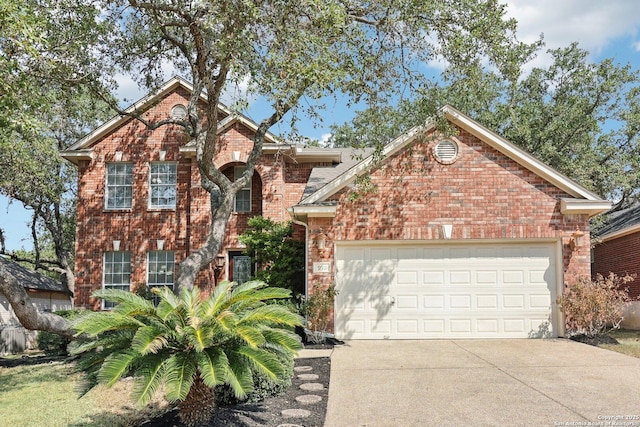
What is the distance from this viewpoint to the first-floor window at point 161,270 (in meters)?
18.0


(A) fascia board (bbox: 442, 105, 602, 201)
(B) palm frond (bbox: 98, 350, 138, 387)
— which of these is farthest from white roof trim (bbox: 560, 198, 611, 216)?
(B) palm frond (bbox: 98, 350, 138, 387)

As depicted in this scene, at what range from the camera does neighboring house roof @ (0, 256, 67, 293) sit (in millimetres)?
22000

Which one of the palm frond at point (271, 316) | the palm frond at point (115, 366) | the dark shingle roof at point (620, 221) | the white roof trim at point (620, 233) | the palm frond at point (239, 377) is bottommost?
the palm frond at point (239, 377)

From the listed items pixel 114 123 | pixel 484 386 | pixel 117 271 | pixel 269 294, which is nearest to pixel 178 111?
pixel 114 123

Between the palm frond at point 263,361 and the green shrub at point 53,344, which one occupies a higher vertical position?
the palm frond at point 263,361

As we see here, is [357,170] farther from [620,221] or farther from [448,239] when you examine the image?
[620,221]

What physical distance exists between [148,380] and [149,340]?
0.40m

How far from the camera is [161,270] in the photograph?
1805cm

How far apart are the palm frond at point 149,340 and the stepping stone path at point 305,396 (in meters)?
1.79

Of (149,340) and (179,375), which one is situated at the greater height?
(149,340)

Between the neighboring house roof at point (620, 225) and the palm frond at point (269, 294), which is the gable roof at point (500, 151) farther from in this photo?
the palm frond at point (269, 294)

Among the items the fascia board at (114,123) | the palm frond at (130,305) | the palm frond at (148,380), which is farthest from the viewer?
the fascia board at (114,123)

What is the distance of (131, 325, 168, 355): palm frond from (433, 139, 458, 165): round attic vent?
30.5 ft

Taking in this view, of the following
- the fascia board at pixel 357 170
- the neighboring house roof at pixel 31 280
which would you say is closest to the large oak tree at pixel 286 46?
the fascia board at pixel 357 170
